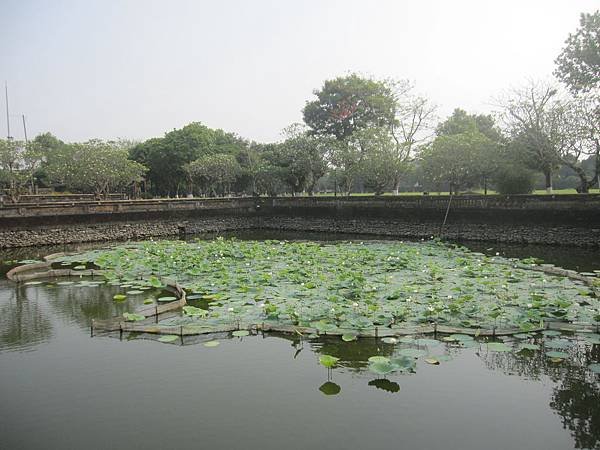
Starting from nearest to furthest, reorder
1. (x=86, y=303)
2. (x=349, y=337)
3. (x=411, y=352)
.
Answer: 1. (x=411, y=352)
2. (x=349, y=337)
3. (x=86, y=303)

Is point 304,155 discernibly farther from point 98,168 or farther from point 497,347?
point 497,347

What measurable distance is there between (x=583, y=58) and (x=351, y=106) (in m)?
20.2

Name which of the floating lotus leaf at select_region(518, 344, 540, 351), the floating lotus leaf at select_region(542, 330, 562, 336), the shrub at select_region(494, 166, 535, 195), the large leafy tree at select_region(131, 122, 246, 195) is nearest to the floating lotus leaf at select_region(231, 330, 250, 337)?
A: the floating lotus leaf at select_region(518, 344, 540, 351)

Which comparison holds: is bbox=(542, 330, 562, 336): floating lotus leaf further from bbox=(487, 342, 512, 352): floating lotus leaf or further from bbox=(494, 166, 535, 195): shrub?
bbox=(494, 166, 535, 195): shrub

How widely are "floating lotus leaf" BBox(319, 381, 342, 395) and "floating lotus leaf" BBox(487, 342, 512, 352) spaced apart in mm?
2584

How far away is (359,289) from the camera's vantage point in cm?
1057

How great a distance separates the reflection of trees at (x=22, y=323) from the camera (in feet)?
27.9

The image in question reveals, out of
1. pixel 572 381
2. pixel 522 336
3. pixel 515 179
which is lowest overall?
pixel 572 381

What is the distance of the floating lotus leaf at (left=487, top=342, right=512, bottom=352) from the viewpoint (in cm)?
716

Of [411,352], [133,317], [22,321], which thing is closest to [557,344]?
[411,352]

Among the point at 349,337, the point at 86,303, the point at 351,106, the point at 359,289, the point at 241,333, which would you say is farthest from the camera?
the point at 351,106

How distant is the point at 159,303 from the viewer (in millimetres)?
10523

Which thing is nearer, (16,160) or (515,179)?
(515,179)

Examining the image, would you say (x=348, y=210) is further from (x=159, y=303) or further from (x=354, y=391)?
(x=354, y=391)
